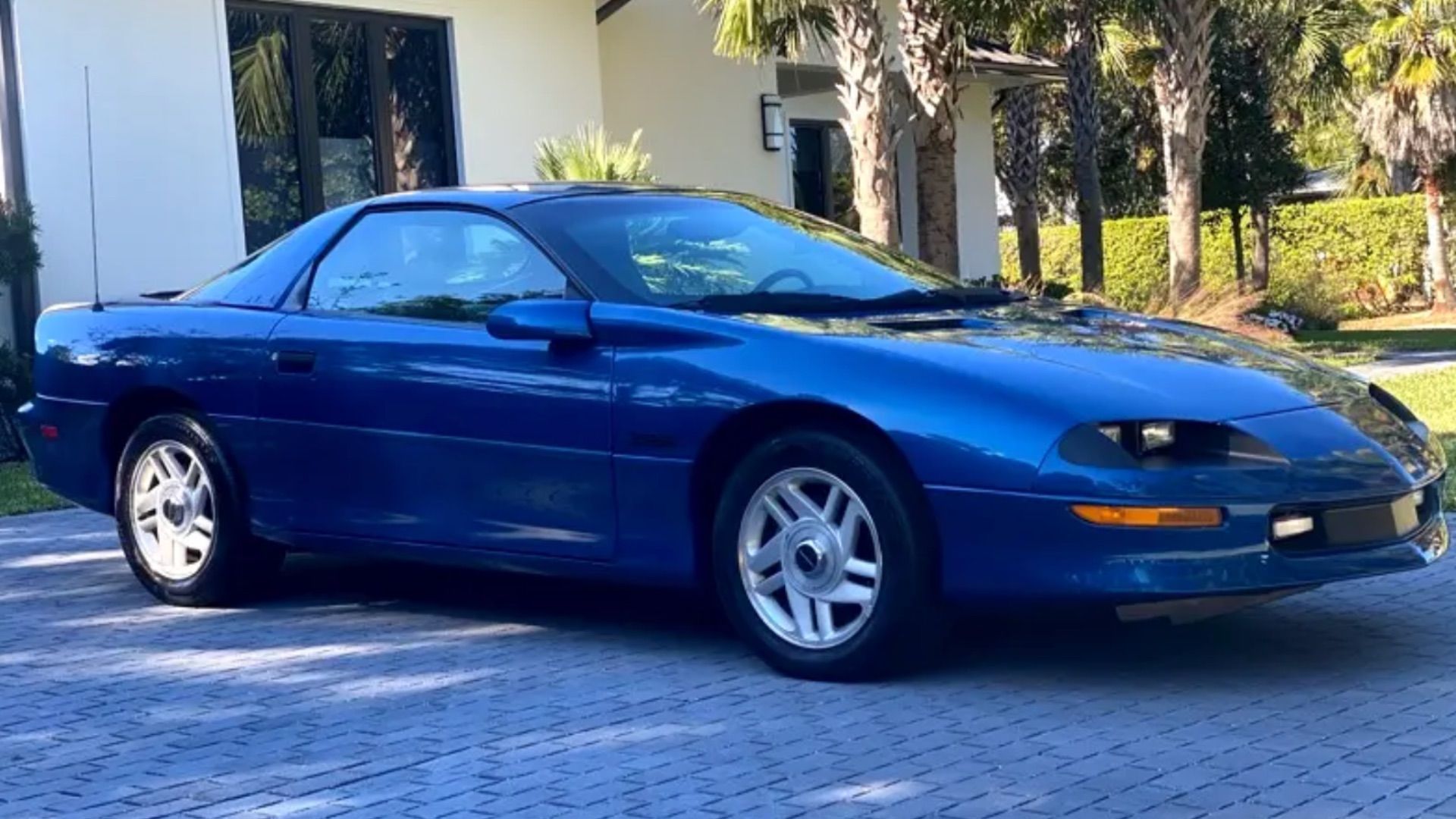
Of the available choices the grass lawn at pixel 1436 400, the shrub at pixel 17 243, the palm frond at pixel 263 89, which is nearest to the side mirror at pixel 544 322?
the grass lawn at pixel 1436 400

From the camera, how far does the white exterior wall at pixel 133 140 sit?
11672mm

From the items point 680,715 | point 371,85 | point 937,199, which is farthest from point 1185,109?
point 680,715

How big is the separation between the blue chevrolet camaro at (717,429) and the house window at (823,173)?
13.8m

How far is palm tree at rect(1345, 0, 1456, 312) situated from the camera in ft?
107

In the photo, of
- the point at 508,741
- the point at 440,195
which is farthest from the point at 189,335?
the point at 508,741

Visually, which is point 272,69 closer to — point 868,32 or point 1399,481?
point 868,32

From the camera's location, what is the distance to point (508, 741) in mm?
4812

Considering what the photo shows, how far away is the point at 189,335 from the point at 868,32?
8963 mm

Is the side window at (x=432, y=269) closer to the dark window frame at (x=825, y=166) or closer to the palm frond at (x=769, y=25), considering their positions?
the palm frond at (x=769, y=25)

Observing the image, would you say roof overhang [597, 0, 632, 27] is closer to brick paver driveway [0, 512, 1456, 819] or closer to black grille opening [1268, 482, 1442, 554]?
brick paver driveway [0, 512, 1456, 819]

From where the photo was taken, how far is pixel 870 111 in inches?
583

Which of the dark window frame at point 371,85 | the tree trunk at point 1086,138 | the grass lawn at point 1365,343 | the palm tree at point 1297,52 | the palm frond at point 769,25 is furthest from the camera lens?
the palm tree at point 1297,52

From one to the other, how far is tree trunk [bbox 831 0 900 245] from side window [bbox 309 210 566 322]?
8.49m

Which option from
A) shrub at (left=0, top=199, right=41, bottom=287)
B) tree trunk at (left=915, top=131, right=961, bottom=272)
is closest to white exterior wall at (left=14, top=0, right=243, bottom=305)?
shrub at (left=0, top=199, right=41, bottom=287)
